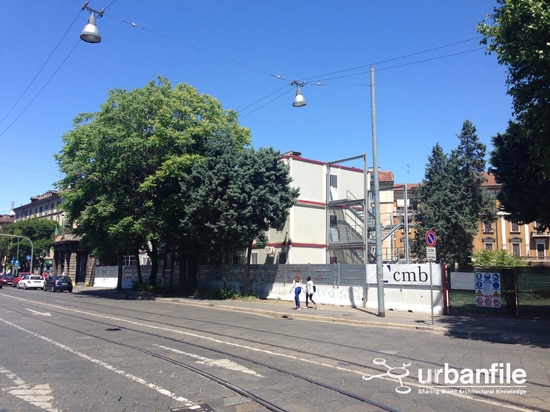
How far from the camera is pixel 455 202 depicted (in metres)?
45.5

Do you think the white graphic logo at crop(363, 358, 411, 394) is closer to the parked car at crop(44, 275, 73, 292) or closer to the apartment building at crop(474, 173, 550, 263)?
the parked car at crop(44, 275, 73, 292)

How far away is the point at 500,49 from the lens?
12.3m

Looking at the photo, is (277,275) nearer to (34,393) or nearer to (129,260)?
(34,393)

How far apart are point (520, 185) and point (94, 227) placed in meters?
26.7

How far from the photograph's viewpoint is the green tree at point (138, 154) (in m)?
27.4

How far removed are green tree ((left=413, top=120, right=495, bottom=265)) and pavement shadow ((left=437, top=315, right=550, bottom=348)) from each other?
93.1 feet

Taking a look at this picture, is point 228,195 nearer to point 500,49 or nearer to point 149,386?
point 500,49

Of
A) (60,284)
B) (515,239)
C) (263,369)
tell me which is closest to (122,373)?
(263,369)

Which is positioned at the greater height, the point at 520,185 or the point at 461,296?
the point at 520,185

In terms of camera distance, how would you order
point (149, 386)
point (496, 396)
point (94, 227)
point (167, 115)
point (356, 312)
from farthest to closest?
point (94, 227), point (167, 115), point (356, 312), point (149, 386), point (496, 396)

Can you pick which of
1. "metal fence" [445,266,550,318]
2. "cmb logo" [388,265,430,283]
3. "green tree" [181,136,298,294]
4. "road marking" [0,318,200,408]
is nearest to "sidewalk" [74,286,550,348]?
"metal fence" [445,266,550,318]

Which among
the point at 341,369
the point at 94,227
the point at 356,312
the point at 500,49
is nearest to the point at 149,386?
the point at 341,369

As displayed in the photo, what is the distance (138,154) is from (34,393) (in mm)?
22867

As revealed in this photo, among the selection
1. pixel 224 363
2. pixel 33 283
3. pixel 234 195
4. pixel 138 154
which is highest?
pixel 138 154
